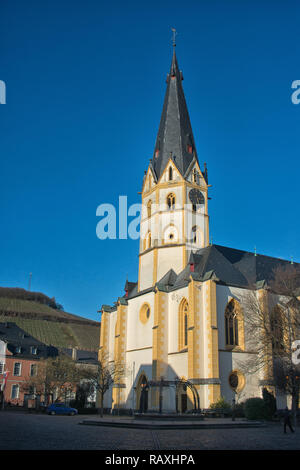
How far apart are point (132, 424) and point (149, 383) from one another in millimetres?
14138

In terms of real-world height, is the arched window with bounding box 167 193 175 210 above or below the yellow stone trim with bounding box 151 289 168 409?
above

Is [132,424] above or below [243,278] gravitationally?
below

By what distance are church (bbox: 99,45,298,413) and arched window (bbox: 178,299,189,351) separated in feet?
0.27

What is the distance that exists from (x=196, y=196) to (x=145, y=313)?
13.1 m

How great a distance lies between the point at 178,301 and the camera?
Answer: 121ft

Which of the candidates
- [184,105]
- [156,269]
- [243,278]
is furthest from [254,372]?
[184,105]

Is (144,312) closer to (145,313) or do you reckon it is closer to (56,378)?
(145,313)

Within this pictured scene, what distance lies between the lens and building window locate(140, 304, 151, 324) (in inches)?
1584

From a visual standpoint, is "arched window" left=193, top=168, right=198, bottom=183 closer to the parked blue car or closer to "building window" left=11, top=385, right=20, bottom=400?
the parked blue car

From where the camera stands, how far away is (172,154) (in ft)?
151

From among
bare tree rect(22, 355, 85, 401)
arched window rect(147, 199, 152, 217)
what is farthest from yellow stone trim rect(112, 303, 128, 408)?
arched window rect(147, 199, 152, 217)

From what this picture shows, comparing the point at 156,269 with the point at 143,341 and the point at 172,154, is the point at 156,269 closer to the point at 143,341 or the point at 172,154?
the point at 143,341

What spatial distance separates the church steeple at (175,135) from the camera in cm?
4603

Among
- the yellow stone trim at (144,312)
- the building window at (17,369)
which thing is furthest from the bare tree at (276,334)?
the building window at (17,369)
